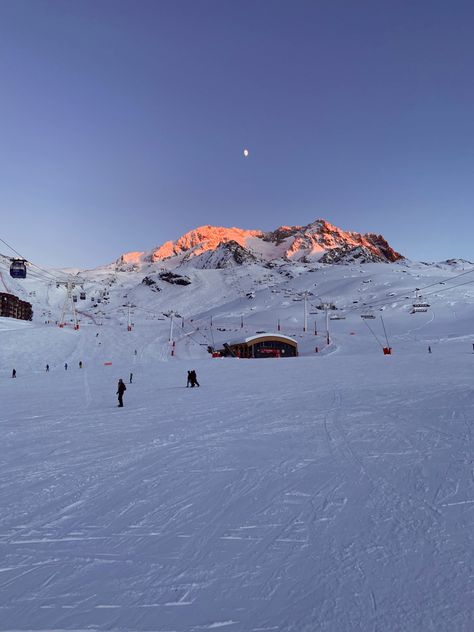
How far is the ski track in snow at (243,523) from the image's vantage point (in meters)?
3.94

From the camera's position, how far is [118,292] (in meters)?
181

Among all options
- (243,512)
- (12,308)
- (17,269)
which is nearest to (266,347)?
(17,269)

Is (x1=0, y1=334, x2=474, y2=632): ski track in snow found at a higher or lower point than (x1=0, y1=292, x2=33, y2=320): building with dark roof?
lower

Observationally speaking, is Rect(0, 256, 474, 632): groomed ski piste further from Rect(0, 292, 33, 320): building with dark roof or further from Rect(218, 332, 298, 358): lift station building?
Rect(0, 292, 33, 320): building with dark roof

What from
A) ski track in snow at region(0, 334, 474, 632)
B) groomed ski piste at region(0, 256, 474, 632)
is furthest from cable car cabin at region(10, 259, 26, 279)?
ski track in snow at region(0, 334, 474, 632)

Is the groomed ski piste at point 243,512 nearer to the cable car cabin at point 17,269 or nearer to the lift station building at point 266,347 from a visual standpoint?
the cable car cabin at point 17,269

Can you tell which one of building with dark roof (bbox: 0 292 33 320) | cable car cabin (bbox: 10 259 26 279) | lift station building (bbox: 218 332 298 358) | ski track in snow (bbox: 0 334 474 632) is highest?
building with dark roof (bbox: 0 292 33 320)

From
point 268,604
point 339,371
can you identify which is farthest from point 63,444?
point 339,371

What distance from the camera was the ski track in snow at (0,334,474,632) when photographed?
3.94 meters

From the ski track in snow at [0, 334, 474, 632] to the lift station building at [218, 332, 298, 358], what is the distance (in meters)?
40.4

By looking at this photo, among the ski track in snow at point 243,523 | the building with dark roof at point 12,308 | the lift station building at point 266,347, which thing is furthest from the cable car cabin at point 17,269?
the building with dark roof at point 12,308

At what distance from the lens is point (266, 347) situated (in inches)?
2130

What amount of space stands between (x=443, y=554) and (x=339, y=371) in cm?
2279

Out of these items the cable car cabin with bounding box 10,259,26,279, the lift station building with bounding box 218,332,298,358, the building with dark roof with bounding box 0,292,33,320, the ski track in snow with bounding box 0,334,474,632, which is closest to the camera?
the ski track in snow with bounding box 0,334,474,632
